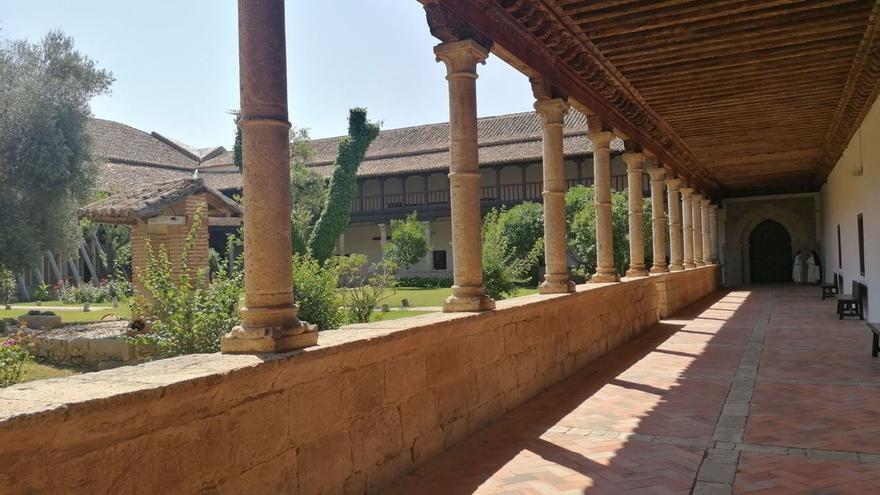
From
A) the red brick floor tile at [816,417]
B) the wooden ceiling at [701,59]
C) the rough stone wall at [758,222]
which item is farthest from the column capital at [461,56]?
the rough stone wall at [758,222]

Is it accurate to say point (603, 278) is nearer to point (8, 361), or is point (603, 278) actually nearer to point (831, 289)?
point (8, 361)

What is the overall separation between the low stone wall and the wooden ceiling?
2.43 metres

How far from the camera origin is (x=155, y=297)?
267 inches

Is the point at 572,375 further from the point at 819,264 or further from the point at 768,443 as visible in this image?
the point at 819,264

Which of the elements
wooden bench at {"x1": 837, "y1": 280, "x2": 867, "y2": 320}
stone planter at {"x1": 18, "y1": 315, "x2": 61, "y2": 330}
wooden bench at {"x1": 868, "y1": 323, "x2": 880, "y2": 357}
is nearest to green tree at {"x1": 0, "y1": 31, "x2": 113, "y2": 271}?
stone planter at {"x1": 18, "y1": 315, "x2": 61, "y2": 330}

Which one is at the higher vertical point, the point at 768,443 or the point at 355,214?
the point at 355,214

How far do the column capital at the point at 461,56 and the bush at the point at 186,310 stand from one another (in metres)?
2.90

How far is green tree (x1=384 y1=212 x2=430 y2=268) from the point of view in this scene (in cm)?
2872

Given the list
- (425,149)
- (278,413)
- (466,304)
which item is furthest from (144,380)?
(425,149)

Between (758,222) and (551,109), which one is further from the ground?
(551,109)

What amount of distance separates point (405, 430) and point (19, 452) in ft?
7.31

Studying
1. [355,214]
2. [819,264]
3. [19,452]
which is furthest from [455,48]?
[355,214]

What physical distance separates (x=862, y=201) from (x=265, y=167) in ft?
34.3

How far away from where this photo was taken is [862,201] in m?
10.6
